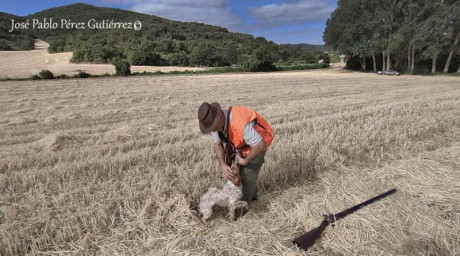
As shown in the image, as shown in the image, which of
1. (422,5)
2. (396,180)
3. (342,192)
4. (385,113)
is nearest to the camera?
(342,192)

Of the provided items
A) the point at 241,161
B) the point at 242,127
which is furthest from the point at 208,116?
the point at 241,161

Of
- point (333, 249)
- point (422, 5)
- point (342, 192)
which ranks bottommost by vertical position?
point (333, 249)

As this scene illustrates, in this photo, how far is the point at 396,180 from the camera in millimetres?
3951

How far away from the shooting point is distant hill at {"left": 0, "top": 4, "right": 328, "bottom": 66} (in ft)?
195

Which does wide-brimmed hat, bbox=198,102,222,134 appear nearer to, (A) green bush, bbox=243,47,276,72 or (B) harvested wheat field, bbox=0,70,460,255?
(B) harvested wheat field, bbox=0,70,460,255

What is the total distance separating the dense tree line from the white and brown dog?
41.4 metres

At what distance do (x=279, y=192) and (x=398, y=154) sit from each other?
2.75 meters

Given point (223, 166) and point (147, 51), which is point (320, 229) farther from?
point (147, 51)

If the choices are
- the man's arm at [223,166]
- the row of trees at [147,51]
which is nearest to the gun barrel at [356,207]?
the man's arm at [223,166]

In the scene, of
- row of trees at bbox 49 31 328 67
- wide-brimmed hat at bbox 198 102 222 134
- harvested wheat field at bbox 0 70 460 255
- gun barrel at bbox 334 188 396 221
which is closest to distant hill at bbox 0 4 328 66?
row of trees at bbox 49 31 328 67

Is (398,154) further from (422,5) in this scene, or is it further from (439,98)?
(422,5)

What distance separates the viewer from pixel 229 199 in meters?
3.38

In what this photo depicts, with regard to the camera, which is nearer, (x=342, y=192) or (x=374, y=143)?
(x=342, y=192)

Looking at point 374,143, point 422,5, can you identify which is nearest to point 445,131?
point 374,143
